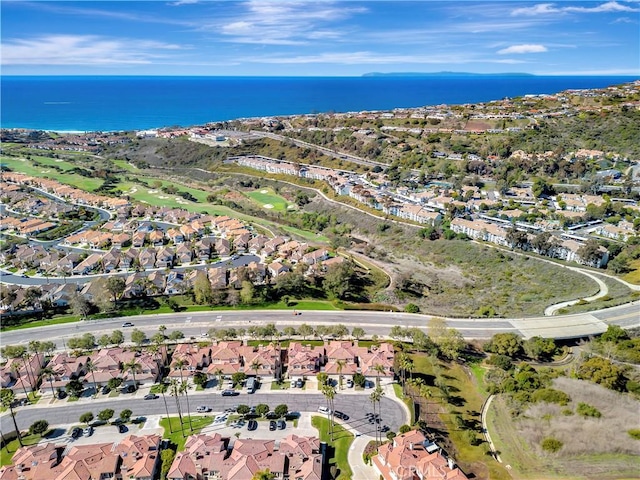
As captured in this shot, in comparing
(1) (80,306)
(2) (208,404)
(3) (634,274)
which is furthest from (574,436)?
(1) (80,306)

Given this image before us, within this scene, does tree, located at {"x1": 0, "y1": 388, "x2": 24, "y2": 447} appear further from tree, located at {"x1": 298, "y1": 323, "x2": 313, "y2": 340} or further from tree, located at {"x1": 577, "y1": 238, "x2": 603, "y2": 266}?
tree, located at {"x1": 577, "y1": 238, "x2": 603, "y2": 266}

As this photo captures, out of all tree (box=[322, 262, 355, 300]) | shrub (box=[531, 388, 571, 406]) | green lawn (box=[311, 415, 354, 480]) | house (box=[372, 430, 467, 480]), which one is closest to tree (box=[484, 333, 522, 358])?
shrub (box=[531, 388, 571, 406])

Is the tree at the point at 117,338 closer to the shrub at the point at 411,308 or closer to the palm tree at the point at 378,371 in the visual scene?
the palm tree at the point at 378,371

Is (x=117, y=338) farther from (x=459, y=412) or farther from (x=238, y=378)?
(x=459, y=412)

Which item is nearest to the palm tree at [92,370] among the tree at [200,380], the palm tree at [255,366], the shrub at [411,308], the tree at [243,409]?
the tree at [200,380]

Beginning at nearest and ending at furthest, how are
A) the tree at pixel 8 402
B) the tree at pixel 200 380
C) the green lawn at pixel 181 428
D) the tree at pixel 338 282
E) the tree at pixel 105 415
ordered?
the green lawn at pixel 181 428 → the tree at pixel 8 402 → the tree at pixel 105 415 → the tree at pixel 200 380 → the tree at pixel 338 282

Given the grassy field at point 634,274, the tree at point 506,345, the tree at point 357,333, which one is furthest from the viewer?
the grassy field at point 634,274
